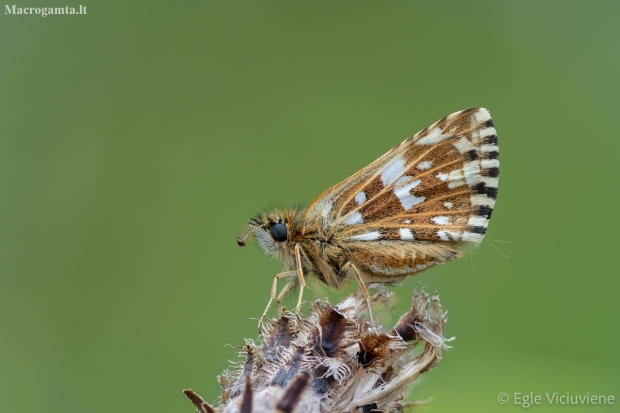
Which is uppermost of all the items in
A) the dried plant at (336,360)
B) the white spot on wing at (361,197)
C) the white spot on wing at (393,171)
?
the white spot on wing at (393,171)

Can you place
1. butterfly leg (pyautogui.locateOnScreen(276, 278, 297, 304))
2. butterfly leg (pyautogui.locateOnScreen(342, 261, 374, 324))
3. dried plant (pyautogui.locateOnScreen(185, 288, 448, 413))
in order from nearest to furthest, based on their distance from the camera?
dried plant (pyautogui.locateOnScreen(185, 288, 448, 413))
butterfly leg (pyautogui.locateOnScreen(342, 261, 374, 324))
butterfly leg (pyautogui.locateOnScreen(276, 278, 297, 304))

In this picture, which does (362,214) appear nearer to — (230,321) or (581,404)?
(581,404)

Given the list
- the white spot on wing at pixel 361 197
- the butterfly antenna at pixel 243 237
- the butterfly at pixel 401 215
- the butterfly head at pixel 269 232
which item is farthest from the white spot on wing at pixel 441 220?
the butterfly antenna at pixel 243 237

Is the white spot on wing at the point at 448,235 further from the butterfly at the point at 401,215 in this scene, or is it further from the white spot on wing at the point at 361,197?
the white spot on wing at the point at 361,197

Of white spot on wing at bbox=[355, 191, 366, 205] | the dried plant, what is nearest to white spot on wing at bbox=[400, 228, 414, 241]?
white spot on wing at bbox=[355, 191, 366, 205]

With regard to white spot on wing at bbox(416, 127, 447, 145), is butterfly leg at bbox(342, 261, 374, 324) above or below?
below

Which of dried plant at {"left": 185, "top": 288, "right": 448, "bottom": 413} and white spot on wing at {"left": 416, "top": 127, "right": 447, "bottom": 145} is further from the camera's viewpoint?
white spot on wing at {"left": 416, "top": 127, "right": 447, "bottom": 145}

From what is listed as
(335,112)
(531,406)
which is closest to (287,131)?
(335,112)

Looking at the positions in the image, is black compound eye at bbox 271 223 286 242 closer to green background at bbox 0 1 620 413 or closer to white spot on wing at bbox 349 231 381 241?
white spot on wing at bbox 349 231 381 241
